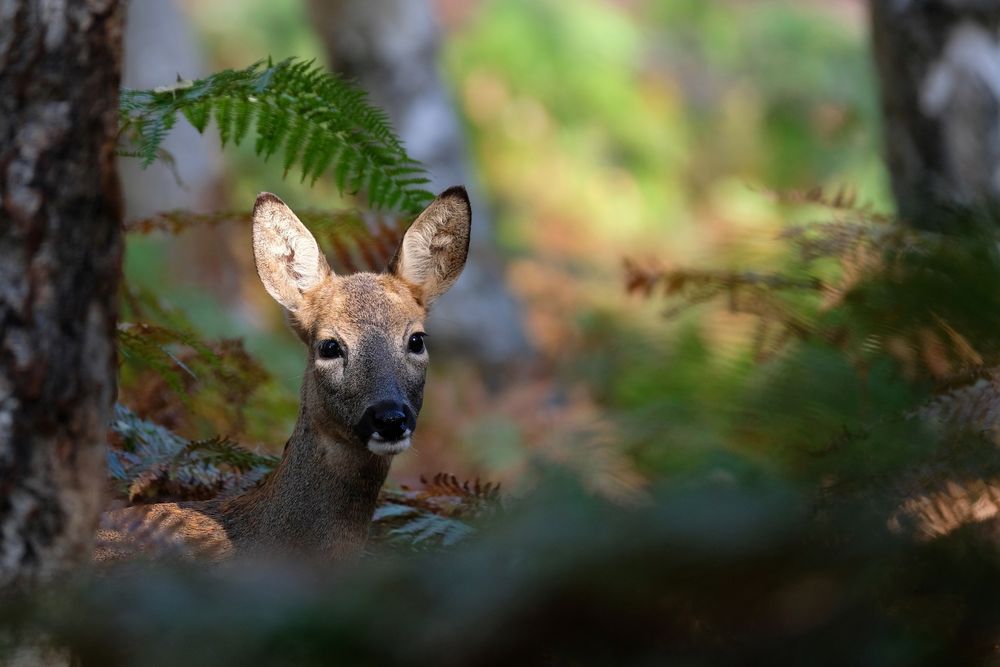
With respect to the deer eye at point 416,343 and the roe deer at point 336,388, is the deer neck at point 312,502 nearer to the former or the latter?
the roe deer at point 336,388

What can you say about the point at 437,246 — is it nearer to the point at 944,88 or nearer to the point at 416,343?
the point at 416,343

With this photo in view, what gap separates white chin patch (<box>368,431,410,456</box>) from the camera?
388cm

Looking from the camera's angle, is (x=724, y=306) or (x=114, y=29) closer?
(x=114, y=29)

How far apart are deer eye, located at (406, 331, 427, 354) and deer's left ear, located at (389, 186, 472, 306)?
11.5 inches

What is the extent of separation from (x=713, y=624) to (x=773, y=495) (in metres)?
0.16

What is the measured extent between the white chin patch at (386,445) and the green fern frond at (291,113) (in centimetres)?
68

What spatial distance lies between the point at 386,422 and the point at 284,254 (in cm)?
91

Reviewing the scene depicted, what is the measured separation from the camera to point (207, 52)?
19406 mm

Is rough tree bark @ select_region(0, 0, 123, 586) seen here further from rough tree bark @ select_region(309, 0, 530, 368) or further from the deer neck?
rough tree bark @ select_region(309, 0, 530, 368)

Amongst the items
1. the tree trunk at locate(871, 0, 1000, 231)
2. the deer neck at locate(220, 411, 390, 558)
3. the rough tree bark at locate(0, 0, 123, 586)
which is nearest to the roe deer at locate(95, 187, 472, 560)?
the deer neck at locate(220, 411, 390, 558)

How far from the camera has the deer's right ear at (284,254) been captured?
14.6 feet

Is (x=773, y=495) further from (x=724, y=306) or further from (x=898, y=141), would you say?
(x=898, y=141)

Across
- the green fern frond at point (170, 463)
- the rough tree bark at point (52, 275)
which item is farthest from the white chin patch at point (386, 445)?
the rough tree bark at point (52, 275)

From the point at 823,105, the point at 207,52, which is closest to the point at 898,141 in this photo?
the point at 823,105
